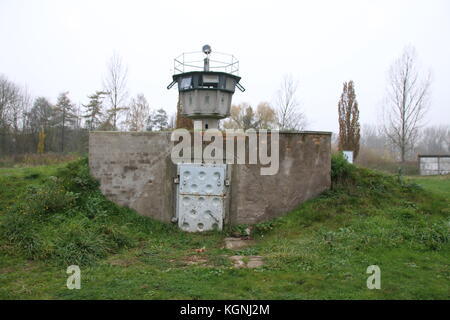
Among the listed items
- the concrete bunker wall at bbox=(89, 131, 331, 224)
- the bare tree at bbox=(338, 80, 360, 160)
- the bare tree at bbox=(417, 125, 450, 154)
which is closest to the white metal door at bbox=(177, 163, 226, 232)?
the concrete bunker wall at bbox=(89, 131, 331, 224)

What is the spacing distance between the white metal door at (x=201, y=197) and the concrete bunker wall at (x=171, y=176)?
29cm

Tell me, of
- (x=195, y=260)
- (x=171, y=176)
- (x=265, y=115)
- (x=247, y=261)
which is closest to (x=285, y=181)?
(x=171, y=176)

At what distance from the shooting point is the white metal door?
28.2ft

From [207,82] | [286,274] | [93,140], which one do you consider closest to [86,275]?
[286,274]

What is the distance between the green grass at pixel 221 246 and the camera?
485cm

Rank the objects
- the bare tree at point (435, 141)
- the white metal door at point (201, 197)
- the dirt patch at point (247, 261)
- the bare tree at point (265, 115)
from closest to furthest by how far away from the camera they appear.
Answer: the dirt patch at point (247, 261) → the white metal door at point (201, 197) → the bare tree at point (265, 115) → the bare tree at point (435, 141)

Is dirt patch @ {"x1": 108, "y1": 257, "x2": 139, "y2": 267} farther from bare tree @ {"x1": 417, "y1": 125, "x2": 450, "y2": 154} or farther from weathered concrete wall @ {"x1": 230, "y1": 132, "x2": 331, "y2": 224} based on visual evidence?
bare tree @ {"x1": 417, "y1": 125, "x2": 450, "y2": 154}

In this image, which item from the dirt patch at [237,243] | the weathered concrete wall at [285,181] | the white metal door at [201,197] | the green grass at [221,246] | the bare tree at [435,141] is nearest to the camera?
the green grass at [221,246]

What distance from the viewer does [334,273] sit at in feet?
17.4

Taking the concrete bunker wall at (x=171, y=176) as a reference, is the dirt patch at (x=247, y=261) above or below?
below

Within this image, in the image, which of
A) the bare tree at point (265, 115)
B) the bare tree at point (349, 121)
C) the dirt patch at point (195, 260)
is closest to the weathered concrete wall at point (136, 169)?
the dirt patch at point (195, 260)

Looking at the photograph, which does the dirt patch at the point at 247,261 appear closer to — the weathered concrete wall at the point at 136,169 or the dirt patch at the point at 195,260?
the dirt patch at the point at 195,260

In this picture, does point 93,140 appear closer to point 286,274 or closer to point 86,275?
point 86,275
